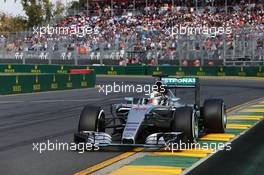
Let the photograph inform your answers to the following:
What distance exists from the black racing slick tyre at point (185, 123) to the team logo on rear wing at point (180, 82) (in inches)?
60.7

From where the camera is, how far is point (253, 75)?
131ft

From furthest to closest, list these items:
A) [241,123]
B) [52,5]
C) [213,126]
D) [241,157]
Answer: [52,5], [241,123], [213,126], [241,157]

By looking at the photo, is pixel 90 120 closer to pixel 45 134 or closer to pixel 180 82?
pixel 180 82

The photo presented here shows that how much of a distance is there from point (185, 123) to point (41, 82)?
19.7 m

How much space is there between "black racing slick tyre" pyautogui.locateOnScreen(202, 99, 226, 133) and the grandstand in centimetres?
2704

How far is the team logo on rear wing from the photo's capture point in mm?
12116

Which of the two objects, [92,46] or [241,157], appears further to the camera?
[92,46]

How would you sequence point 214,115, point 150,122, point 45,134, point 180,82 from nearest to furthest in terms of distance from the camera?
point 150,122, point 180,82, point 214,115, point 45,134

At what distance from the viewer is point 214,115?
40.5 ft

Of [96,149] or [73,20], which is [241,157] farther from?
[73,20]

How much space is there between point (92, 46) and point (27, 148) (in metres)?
35.5

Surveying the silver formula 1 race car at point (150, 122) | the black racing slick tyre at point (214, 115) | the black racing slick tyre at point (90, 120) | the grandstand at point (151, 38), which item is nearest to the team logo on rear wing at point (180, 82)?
the silver formula 1 race car at point (150, 122)

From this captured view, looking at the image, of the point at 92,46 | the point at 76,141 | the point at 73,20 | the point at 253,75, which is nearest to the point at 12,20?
the point at 73,20

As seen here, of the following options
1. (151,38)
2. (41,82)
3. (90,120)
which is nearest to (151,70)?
(151,38)
